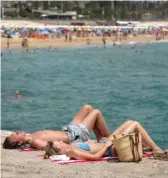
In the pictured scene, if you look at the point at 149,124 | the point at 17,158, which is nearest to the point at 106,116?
the point at 149,124

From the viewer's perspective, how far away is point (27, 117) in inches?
569

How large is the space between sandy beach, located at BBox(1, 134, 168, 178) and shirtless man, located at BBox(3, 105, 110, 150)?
0.47m

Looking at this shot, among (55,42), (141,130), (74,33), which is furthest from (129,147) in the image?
(74,33)

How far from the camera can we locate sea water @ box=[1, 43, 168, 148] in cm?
1403

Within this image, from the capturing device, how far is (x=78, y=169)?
20.5 feet

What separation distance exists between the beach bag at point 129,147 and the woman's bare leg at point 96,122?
79cm

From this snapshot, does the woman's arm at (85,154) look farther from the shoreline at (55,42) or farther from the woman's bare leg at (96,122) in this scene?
the shoreline at (55,42)

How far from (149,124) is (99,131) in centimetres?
594

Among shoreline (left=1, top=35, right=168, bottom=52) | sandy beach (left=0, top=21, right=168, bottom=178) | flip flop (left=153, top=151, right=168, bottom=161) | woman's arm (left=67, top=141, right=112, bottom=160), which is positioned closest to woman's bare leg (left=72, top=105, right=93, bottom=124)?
sandy beach (left=0, top=21, right=168, bottom=178)

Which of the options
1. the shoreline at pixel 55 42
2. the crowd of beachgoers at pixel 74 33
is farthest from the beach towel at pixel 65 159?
the crowd of beachgoers at pixel 74 33

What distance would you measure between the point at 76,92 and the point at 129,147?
15696 millimetres

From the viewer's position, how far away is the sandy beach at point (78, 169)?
234 inches

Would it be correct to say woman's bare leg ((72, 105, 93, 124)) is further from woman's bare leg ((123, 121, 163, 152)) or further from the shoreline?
the shoreline

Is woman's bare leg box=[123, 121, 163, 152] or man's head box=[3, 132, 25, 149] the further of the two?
man's head box=[3, 132, 25, 149]
